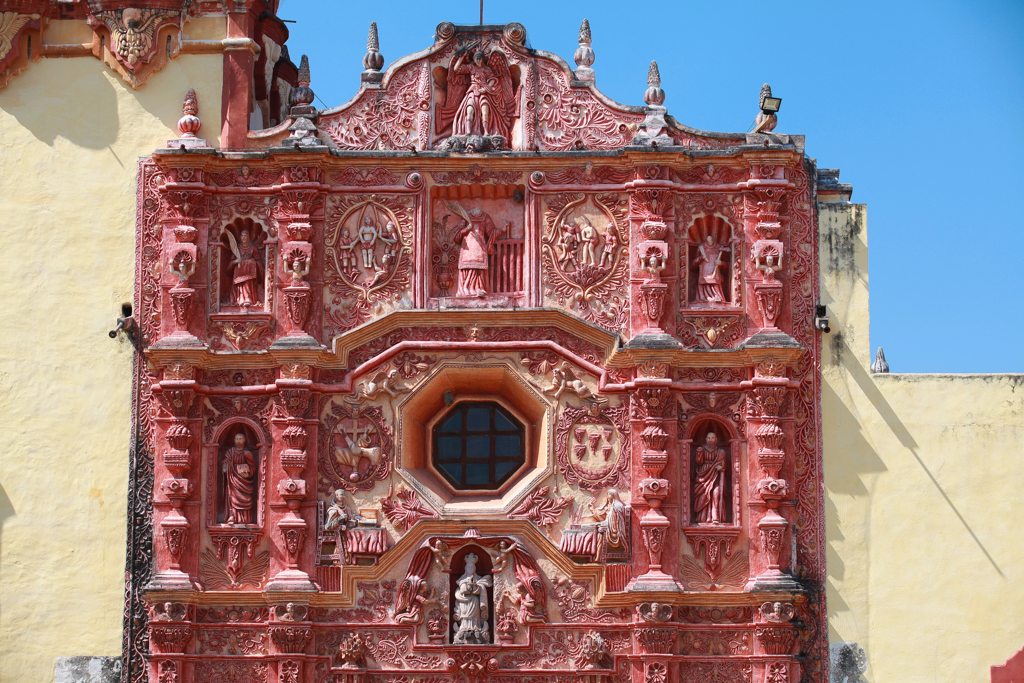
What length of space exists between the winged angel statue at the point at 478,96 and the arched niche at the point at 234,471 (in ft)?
14.4

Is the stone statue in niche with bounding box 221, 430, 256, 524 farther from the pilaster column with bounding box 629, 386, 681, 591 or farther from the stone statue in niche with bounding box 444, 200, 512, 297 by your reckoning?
the pilaster column with bounding box 629, 386, 681, 591

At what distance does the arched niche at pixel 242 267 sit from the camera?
19156 mm

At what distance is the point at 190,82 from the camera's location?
1975 cm

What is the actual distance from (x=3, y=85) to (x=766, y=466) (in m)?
10.4

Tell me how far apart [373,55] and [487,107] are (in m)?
1.58

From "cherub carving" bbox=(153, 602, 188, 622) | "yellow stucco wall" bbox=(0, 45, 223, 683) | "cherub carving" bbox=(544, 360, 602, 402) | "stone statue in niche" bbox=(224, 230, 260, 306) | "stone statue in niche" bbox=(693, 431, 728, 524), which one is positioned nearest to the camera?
"cherub carving" bbox=(153, 602, 188, 622)

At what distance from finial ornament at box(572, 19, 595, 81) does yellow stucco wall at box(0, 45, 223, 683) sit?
444cm

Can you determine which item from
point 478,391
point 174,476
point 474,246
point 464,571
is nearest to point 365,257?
point 474,246

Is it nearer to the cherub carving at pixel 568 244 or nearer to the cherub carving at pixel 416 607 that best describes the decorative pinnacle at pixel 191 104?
the cherub carving at pixel 568 244

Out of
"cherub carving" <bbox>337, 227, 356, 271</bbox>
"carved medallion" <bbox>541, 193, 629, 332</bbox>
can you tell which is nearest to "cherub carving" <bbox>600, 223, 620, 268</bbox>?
"carved medallion" <bbox>541, 193, 629, 332</bbox>

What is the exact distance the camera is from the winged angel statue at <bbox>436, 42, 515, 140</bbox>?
63.7 ft

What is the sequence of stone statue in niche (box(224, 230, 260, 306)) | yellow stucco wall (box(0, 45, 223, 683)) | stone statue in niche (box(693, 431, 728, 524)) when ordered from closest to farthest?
stone statue in niche (box(693, 431, 728, 524)) → yellow stucco wall (box(0, 45, 223, 683)) → stone statue in niche (box(224, 230, 260, 306))

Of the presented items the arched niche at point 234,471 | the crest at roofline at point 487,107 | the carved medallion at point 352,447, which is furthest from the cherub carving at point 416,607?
the crest at roofline at point 487,107

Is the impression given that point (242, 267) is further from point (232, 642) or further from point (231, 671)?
point (231, 671)
